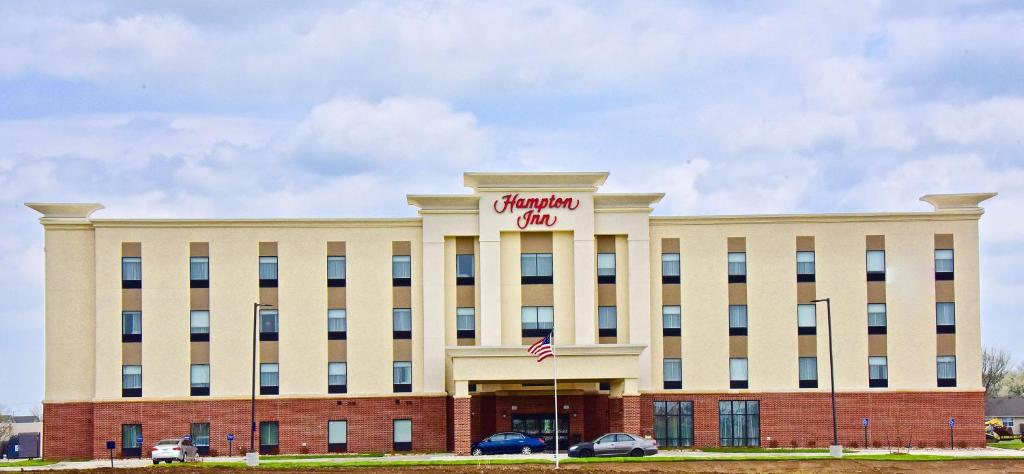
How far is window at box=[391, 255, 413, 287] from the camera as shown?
233 feet

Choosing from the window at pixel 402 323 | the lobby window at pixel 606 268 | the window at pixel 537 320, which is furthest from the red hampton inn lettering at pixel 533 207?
the window at pixel 402 323

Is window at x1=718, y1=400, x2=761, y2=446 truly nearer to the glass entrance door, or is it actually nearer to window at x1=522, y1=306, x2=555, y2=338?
the glass entrance door

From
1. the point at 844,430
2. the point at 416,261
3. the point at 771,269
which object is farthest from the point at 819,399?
the point at 416,261

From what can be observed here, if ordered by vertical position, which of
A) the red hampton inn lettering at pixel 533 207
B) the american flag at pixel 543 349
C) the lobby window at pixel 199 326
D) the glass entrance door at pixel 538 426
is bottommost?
the glass entrance door at pixel 538 426

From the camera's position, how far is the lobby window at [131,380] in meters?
69.6

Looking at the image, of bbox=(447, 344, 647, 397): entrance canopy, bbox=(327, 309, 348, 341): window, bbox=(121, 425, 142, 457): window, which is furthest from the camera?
bbox=(327, 309, 348, 341): window

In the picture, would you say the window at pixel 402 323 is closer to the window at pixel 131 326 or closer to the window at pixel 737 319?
the window at pixel 131 326

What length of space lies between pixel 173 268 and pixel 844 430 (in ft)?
120

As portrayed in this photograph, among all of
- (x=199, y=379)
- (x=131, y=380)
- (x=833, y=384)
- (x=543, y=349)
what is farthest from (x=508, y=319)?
(x=131, y=380)

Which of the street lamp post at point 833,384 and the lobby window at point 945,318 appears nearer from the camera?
the street lamp post at point 833,384

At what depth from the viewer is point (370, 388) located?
7044 centimetres

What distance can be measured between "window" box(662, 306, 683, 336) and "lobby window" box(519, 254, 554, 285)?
6.42m

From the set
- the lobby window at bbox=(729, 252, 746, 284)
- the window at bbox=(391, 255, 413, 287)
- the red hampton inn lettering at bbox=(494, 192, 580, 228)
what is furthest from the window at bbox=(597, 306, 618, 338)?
the window at bbox=(391, 255, 413, 287)

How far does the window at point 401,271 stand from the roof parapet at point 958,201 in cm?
2823
